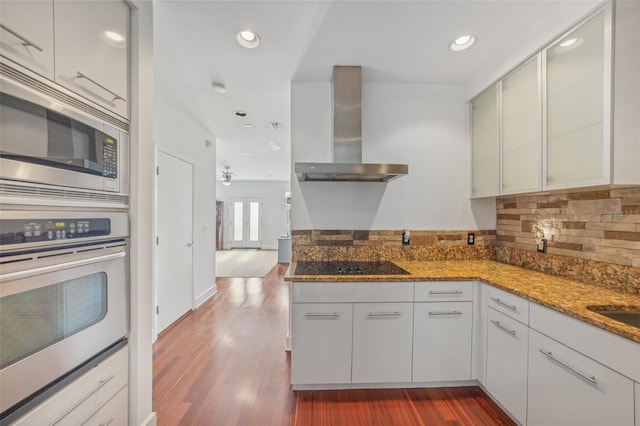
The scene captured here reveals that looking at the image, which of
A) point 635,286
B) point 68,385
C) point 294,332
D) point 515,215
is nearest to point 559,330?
point 635,286

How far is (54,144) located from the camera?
102cm

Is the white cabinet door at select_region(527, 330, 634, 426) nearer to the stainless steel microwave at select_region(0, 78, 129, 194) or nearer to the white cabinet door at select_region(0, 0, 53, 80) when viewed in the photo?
the stainless steel microwave at select_region(0, 78, 129, 194)

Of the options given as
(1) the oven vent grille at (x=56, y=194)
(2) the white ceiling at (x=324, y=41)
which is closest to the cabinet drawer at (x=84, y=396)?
(1) the oven vent grille at (x=56, y=194)

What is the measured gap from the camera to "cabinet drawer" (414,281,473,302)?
6.39ft

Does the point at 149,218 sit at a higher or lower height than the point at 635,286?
higher

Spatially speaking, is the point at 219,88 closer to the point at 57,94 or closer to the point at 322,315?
the point at 57,94

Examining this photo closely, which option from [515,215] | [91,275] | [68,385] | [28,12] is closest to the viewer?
[28,12]

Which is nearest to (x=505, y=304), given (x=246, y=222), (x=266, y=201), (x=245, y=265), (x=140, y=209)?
(x=140, y=209)

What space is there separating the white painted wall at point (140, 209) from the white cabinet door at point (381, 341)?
135 cm

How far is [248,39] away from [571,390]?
111 inches

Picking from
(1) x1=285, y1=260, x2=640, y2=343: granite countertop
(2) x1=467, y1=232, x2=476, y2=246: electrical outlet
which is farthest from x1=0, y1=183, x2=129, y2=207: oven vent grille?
(2) x1=467, y1=232, x2=476, y2=246: electrical outlet

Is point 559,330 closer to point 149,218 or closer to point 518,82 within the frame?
point 518,82

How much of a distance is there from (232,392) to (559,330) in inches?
84.8

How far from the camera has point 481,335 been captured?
1.94 metres
